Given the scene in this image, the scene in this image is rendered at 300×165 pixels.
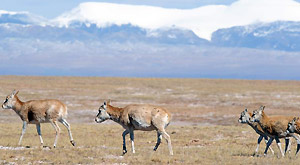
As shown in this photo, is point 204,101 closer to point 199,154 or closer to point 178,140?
point 178,140

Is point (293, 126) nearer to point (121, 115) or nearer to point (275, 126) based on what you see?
point (275, 126)

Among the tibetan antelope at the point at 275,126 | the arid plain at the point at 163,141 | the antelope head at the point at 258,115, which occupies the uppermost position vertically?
the antelope head at the point at 258,115

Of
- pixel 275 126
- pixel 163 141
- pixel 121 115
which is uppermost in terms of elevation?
pixel 121 115

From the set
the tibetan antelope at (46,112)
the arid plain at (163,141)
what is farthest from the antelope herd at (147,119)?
the arid plain at (163,141)

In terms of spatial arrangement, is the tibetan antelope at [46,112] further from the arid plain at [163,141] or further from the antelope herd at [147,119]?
the arid plain at [163,141]

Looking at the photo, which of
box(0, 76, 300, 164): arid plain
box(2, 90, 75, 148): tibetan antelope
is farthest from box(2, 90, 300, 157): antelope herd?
box(0, 76, 300, 164): arid plain

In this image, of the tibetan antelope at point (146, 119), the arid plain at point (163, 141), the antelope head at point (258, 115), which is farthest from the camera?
the antelope head at point (258, 115)

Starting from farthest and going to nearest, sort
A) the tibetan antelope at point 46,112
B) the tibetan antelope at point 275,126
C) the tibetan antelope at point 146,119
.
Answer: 1. the tibetan antelope at point 46,112
2. the tibetan antelope at point 275,126
3. the tibetan antelope at point 146,119

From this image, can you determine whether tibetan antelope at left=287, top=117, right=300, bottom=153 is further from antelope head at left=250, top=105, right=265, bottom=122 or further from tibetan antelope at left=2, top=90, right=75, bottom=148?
tibetan antelope at left=2, top=90, right=75, bottom=148

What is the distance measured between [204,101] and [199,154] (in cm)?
4256

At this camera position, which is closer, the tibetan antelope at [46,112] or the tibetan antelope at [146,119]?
the tibetan antelope at [146,119]

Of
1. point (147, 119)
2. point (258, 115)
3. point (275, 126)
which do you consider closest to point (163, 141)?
point (258, 115)

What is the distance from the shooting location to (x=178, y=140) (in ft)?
91.8

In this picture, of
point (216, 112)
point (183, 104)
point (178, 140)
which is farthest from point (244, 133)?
point (183, 104)
